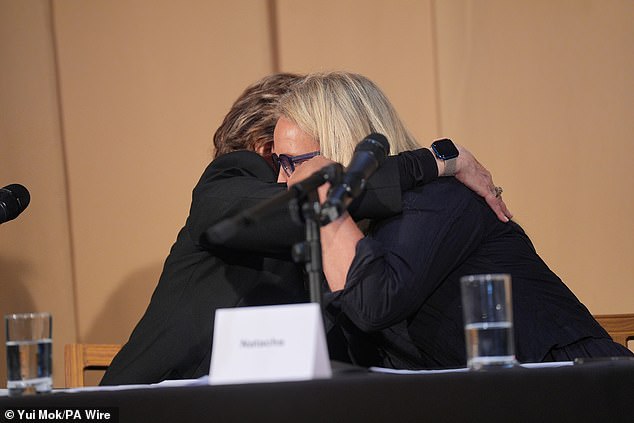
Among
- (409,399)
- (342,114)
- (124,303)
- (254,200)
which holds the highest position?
(342,114)

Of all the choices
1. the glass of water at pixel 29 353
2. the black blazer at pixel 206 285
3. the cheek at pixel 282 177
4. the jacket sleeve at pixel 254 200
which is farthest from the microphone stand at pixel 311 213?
the cheek at pixel 282 177

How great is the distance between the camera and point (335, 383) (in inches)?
44.9

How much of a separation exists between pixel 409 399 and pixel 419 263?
758mm

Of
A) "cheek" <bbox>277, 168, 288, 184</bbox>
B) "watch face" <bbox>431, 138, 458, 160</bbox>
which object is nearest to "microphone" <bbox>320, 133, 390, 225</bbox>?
"watch face" <bbox>431, 138, 458, 160</bbox>

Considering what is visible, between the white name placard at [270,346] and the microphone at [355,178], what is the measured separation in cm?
20

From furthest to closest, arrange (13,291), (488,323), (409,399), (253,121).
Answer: (13,291)
(253,121)
(488,323)
(409,399)

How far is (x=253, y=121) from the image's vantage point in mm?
2598

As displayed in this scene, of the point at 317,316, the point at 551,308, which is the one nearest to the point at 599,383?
the point at 317,316

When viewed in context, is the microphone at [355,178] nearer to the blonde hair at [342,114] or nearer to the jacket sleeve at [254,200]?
the jacket sleeve at [254,200]

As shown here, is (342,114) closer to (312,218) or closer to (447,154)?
(447,154)

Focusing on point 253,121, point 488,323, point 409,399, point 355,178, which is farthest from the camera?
point 253,121

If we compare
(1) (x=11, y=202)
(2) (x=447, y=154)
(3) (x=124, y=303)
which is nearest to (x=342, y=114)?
(2) (x=447, y=154)

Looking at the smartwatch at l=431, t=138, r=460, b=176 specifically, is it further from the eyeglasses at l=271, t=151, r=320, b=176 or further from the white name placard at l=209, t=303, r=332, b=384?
the white name placard at l=209, t=303, r=332, b=384

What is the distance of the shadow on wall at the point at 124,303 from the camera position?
352 centimetres
